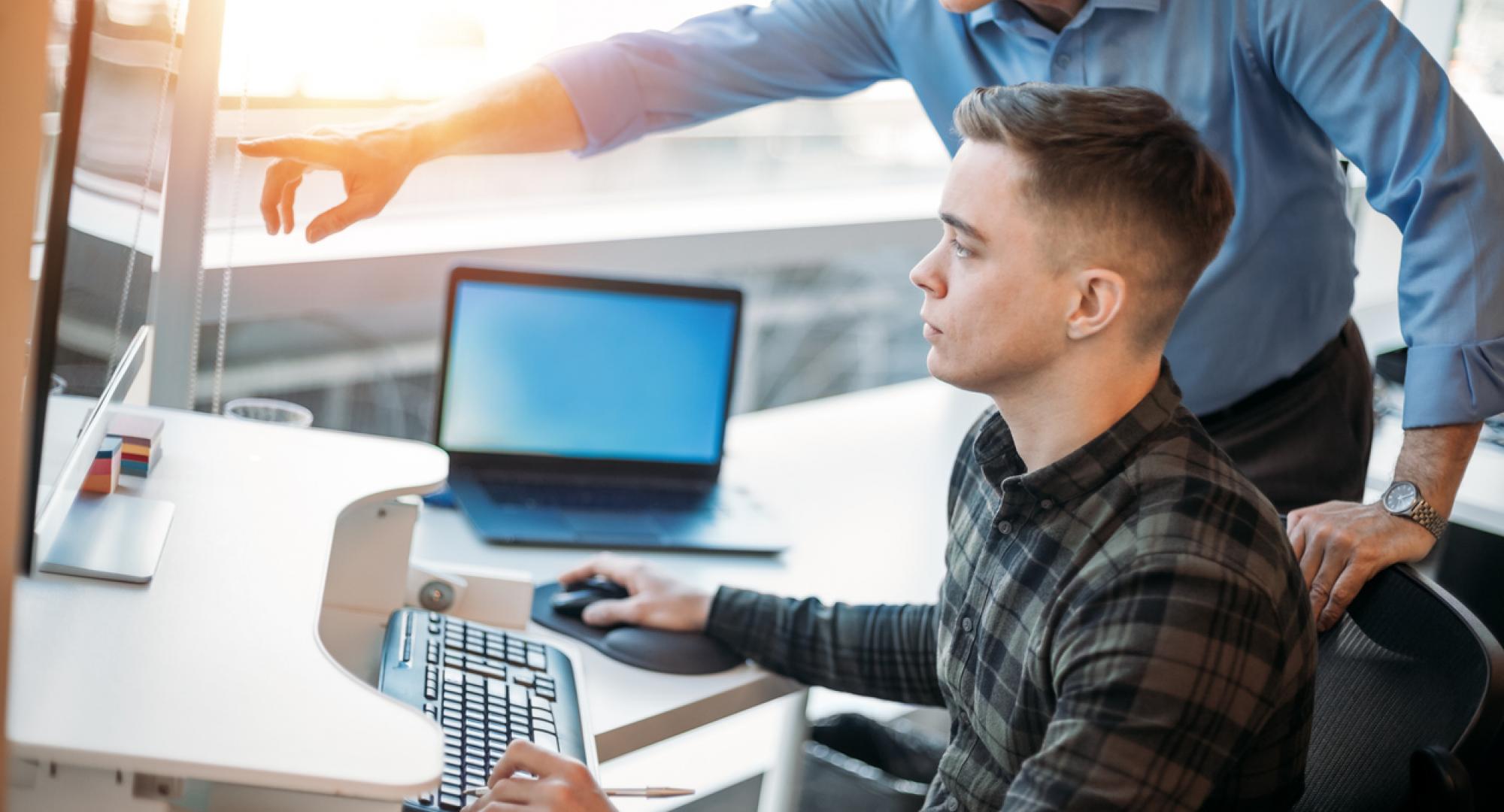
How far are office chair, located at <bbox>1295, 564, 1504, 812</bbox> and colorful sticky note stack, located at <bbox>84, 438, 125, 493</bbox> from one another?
1028 mm

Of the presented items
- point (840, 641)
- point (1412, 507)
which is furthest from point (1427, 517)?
point (840, 641)

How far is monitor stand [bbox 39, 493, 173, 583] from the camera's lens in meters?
0.97

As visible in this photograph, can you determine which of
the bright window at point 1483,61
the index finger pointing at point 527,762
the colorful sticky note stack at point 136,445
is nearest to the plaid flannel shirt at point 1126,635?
the index finger pointing at point 527,762

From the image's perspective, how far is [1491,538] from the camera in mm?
2484

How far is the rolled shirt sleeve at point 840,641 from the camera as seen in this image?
1442 millimetres

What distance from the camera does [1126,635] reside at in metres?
1.02

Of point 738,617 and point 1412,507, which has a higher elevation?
point 1412,507

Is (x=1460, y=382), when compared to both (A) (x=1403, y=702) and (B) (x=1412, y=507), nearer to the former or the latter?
(B) (x=1412, y=507)

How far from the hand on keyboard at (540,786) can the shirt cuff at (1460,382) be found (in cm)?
94

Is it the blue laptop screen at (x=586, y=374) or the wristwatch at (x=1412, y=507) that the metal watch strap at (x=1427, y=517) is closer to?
the wristwatch at (x=1412, y=507)

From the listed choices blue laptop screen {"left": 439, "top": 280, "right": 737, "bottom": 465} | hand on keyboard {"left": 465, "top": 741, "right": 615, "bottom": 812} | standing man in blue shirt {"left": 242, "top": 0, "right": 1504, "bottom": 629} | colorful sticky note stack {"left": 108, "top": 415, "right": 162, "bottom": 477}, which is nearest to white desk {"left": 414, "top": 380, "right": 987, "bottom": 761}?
blue laptop screen {"left": 439, "top": 280, "right": 737, "bottom": 465}

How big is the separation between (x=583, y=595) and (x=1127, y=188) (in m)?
0.72

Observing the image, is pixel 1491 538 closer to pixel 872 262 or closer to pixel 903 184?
pixel 903 184

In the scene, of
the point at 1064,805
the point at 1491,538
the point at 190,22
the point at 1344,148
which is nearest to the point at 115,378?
the point at 190,22
